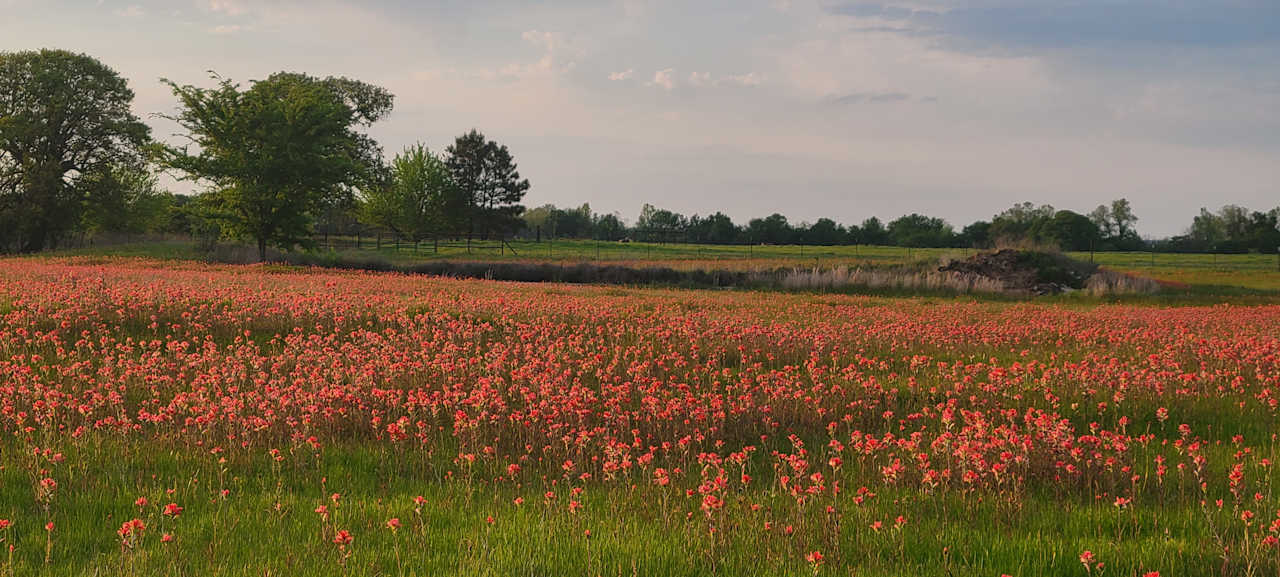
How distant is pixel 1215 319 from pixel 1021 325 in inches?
241

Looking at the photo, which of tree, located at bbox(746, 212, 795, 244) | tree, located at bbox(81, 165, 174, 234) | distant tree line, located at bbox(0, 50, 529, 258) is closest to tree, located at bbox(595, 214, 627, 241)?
tree, located at bbox(746, 212, 795, 244)

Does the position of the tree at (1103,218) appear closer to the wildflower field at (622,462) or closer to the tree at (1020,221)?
the tree at (1020,221)

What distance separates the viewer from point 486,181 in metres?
101

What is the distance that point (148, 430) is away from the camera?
7.71 m

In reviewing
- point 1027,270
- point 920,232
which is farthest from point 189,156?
point 920,232

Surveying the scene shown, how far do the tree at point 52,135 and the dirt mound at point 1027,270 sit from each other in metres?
55.4

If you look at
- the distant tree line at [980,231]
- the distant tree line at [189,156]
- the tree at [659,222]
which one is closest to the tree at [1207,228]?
the distant tree line at [980,231]

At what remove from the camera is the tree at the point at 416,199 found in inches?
3497

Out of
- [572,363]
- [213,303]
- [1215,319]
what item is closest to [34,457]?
[572,363]

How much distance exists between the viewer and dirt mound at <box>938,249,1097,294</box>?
129 ft

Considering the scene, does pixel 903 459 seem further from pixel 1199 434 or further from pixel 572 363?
pixel 572 363

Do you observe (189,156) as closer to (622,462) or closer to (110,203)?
(110,203)

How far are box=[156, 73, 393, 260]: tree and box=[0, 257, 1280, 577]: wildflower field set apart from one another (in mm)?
31176

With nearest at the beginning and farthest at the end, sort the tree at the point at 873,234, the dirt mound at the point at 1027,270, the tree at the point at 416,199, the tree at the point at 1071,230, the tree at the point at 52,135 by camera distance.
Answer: the dirt mound at the point at 1027,270 → the tree at the point at 52,135 → the tree at the point at 416,199 → the tree at the point at 1071,230 → the tree at the point at 873,234
